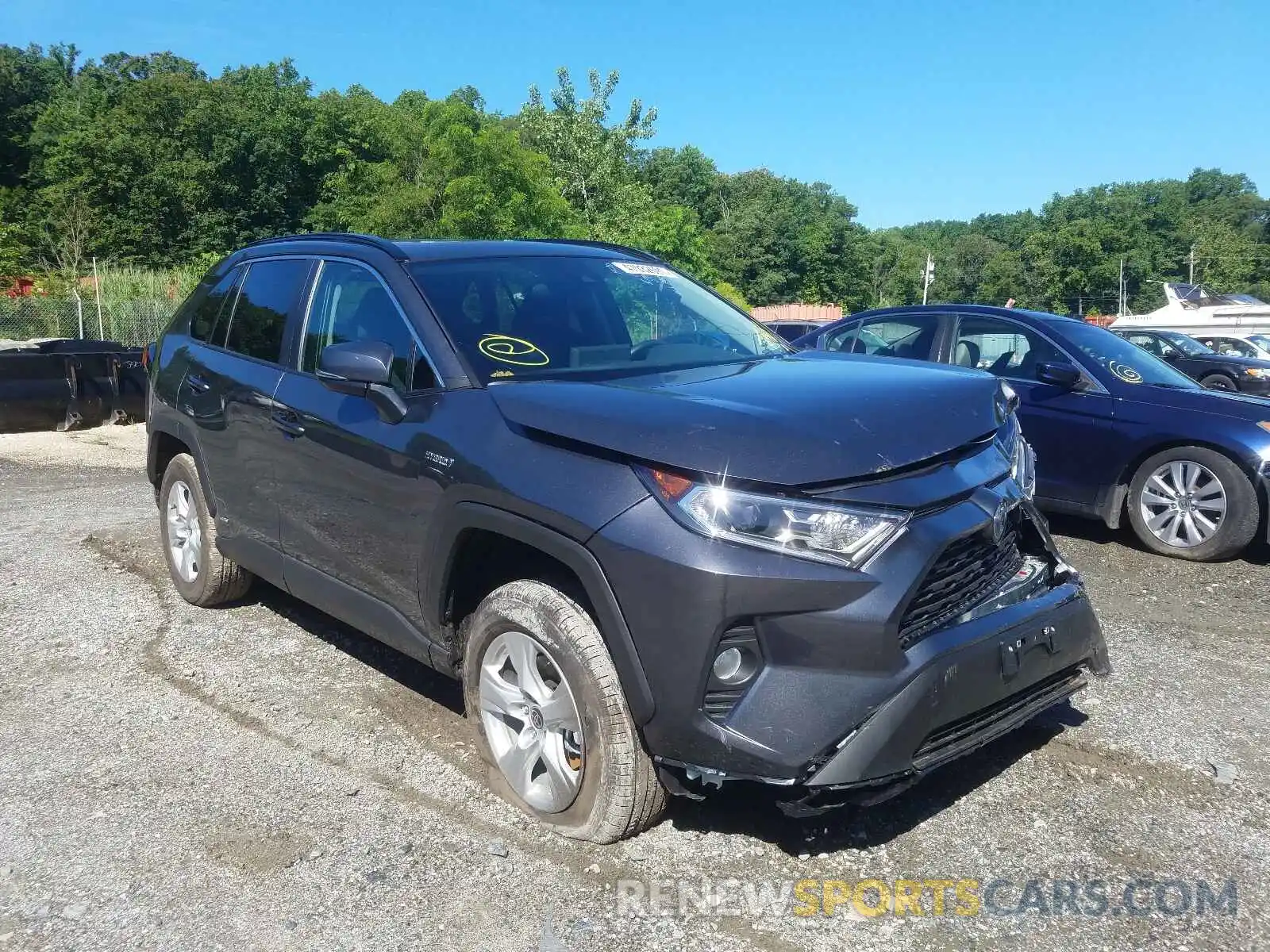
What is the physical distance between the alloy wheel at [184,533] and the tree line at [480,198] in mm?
13546

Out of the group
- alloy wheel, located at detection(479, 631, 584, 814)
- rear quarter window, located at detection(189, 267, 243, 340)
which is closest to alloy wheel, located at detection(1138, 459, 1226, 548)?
alloy wheel, located at detection(479, 631, 584, 814)

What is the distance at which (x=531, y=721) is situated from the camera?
314 centimetres

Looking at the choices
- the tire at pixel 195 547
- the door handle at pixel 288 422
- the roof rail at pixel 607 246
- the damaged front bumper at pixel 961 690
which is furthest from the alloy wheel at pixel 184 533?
the damaged front bumper at pixel 961 690

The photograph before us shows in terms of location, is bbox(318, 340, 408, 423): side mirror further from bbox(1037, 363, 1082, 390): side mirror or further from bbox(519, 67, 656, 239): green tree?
bbox(519, 67, 656, 239): green tree

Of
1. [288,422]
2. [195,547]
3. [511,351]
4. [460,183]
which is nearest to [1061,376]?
[511,351]

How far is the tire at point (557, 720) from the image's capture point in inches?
111

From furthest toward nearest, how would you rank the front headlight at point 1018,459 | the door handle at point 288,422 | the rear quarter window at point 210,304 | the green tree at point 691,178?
the green tree at point 691,178 < the rear quarter window at point 210,304 < the door handle at point 288,422 < the front headlight at point 1018,459

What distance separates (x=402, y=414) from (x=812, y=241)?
308 feet

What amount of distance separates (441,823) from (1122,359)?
595 cm

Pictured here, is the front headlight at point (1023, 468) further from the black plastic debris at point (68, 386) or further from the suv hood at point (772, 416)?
the black plastic debris at point (68, 386)

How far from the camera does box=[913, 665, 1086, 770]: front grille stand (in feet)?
9.04

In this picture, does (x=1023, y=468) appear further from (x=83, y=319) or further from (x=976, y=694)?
(x=83, y=319)

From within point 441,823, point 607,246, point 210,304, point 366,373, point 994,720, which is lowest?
point 441,823

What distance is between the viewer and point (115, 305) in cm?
2359
